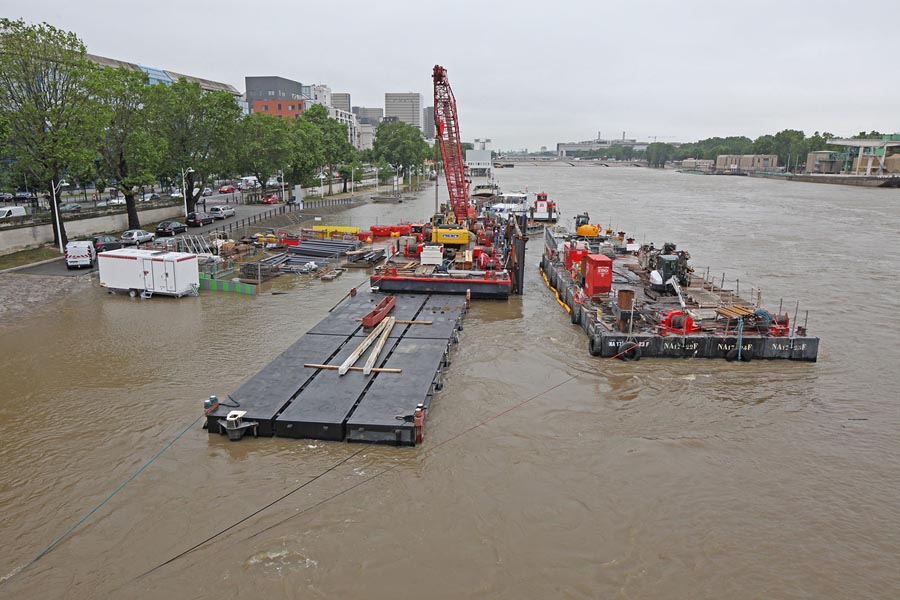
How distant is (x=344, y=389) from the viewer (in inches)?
589

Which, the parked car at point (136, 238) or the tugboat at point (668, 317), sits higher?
the parked car at point (136, 238)

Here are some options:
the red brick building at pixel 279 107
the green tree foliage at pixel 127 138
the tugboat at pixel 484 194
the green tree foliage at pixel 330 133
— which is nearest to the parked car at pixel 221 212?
the green tree foliage at pixel 127 138

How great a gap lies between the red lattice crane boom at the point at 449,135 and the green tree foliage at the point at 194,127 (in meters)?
16.1

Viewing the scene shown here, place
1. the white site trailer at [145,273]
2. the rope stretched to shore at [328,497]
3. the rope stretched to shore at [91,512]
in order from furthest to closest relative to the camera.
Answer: the white site trailer at [145,273]
the rope stretched to shore at [328,497]
the rope stretched to shore at [91,512]

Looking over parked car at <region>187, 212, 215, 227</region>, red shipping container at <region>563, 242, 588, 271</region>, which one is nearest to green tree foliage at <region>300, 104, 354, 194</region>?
parked car at <region>187, 212, 215, 227</region>

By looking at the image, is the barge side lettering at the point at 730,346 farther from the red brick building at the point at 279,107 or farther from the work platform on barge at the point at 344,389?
the red brick building at the point at 279,107

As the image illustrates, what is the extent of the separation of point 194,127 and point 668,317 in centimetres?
3711

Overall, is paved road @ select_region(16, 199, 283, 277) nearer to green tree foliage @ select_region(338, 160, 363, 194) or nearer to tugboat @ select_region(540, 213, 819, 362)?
green tree foliage @ select_region(338, 160, 363, 194)

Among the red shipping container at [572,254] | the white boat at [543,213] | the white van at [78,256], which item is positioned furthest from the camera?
the white boat at [543,213]

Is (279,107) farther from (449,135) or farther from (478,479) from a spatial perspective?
(478,479)

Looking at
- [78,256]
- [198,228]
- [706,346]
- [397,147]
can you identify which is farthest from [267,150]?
[397,147]

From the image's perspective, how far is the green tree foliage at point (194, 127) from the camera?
1651 inches

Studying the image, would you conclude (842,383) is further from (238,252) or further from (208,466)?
(238,252)

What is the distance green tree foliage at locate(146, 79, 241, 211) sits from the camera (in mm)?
41947
